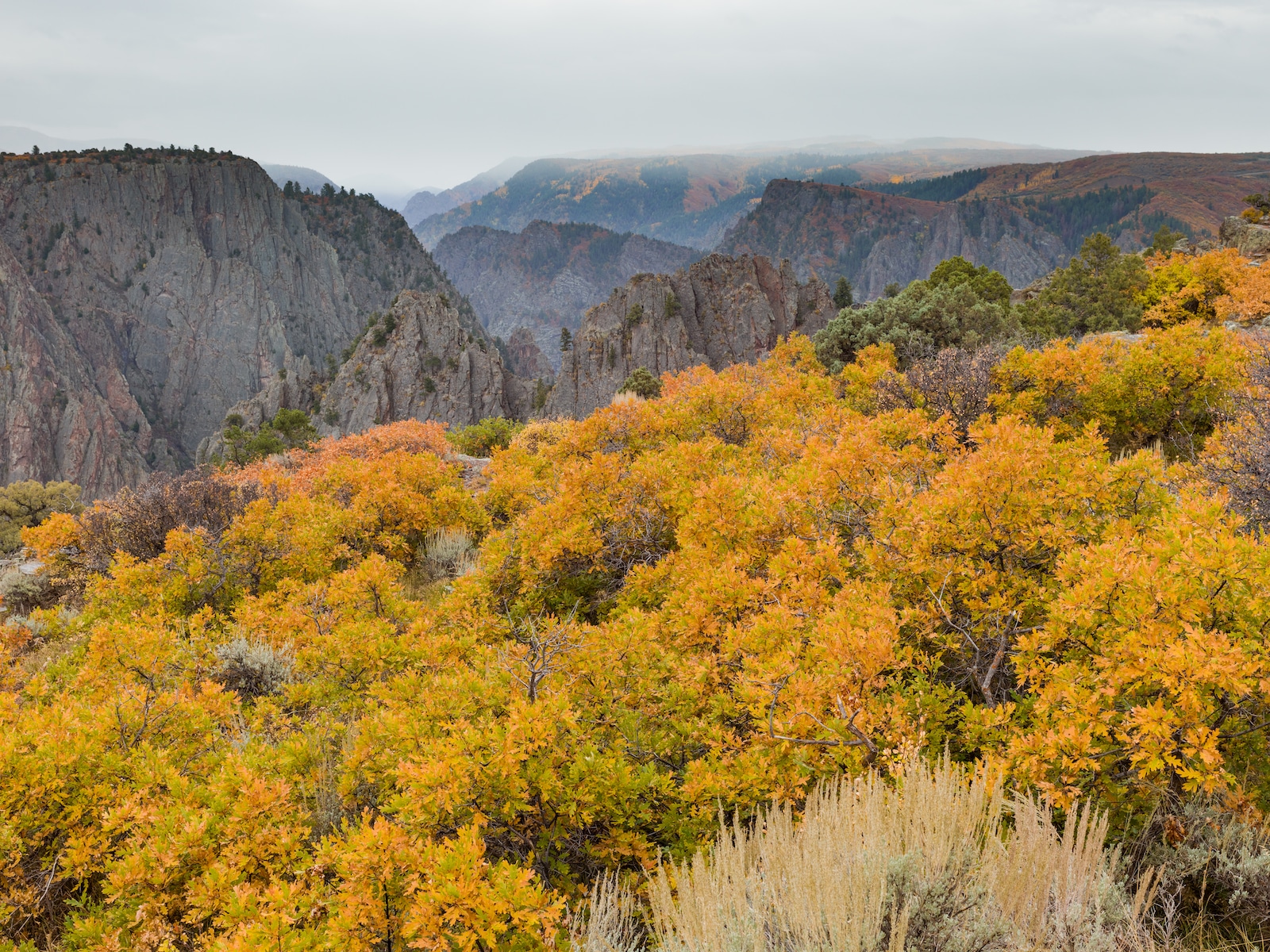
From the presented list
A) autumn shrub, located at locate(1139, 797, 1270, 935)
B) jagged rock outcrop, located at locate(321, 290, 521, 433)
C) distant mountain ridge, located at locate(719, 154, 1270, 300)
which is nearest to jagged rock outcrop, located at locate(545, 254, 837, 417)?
jagged rock outcrop, located at locate(321, 290, 521, 433)

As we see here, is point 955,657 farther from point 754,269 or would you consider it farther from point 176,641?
point 754,269

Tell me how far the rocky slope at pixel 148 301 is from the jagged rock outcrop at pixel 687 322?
1654 inches

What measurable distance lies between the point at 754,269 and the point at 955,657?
86.3 m

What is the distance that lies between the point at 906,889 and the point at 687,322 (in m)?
83.8

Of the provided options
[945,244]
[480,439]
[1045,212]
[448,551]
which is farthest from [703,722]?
[1045,212]

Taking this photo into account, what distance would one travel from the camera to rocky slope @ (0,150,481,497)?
308 feet

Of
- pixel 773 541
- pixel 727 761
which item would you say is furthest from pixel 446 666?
pixel 773 541

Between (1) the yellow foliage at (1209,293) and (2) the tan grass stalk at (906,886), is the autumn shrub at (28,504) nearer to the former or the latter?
(2) the tan grass stalk at (906,886)

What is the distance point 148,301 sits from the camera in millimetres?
115625

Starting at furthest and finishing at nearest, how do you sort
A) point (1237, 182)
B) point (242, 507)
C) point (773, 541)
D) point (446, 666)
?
point (1237, 182), point (242, 507), point (773, 541), point (446, 666)

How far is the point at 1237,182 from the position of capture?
5453 inches

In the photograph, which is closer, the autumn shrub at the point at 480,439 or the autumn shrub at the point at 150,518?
the autumn shrub at the point at 150,518

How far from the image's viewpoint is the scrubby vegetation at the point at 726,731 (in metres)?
2.84

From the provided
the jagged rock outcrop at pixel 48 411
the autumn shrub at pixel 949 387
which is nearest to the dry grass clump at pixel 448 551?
the autumn shrub at pixel 949 387
